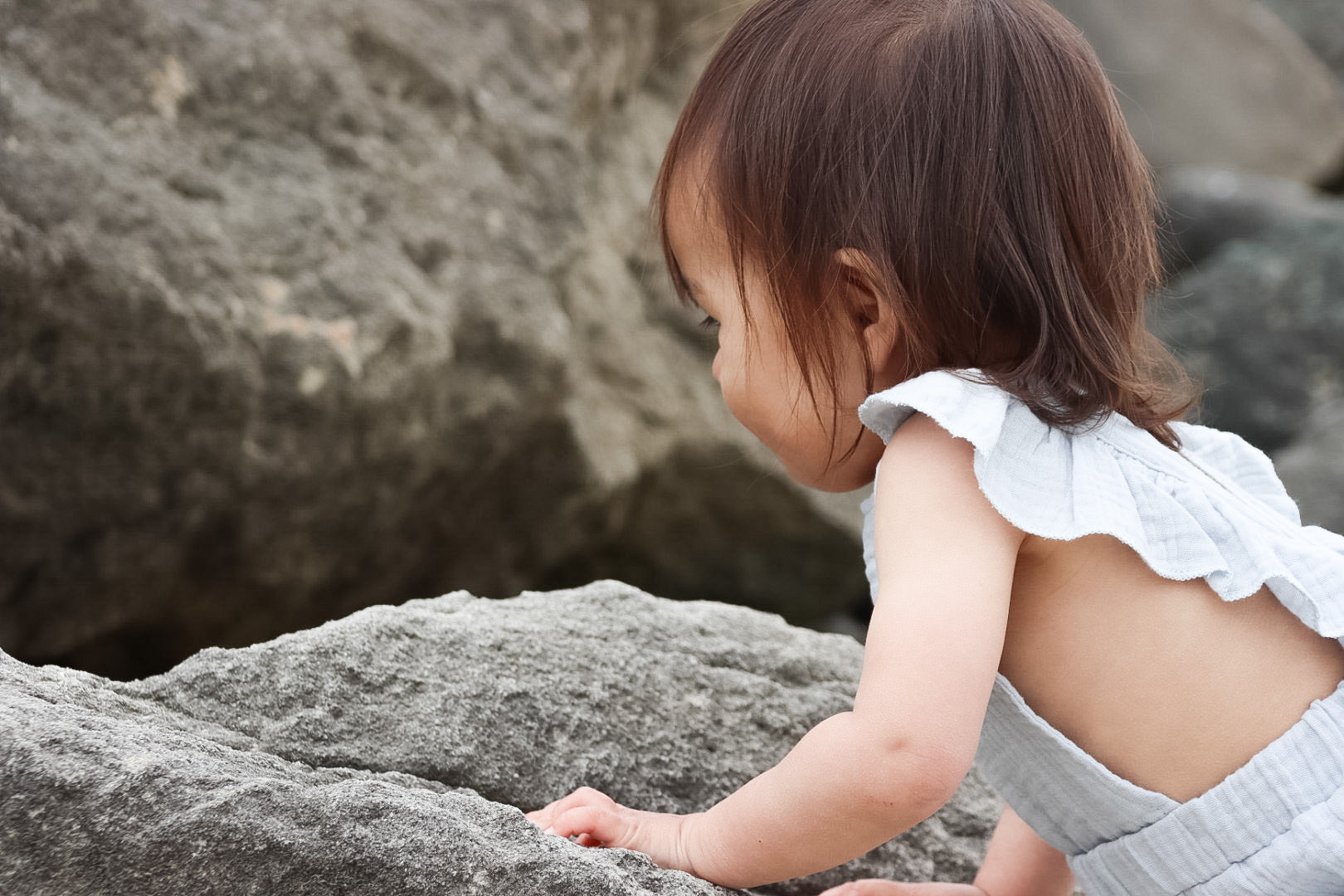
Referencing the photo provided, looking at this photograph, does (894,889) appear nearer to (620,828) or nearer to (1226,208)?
(620,828)

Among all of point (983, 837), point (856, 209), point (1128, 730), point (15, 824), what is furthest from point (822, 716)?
point (15, 824)

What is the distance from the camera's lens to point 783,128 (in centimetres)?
91

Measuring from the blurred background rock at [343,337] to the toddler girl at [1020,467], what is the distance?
0.75 meters

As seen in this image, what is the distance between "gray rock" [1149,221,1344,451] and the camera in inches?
126

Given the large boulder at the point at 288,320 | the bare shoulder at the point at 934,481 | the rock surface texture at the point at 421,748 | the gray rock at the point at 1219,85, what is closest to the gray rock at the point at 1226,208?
the gray rock at the point at 1219,85

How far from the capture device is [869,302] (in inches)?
36.0

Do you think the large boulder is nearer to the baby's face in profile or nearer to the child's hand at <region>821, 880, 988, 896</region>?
the baby's face in profile

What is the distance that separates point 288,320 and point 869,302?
849 mm

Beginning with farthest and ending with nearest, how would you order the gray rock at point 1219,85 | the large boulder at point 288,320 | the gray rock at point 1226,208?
the gray rock at point 1219,85 → the gray rock at point 1226,208 → the large boulder at point 288,320

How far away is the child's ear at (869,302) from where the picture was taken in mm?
888

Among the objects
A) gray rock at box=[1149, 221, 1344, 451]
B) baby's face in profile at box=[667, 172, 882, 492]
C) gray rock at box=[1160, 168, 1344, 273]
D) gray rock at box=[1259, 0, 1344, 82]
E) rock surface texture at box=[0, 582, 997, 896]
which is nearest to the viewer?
rock surface texture at box=[0, 582, 997, 896]

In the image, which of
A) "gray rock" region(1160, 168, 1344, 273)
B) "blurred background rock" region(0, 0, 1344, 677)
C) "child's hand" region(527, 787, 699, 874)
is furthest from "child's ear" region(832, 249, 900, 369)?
"gray rock" region(1160, 168, 1344, 273)

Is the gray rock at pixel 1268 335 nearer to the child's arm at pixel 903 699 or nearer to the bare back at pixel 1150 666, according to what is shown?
the bare back at pixel 1150 666

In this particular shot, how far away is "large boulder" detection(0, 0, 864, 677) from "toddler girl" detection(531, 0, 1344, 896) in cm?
75
